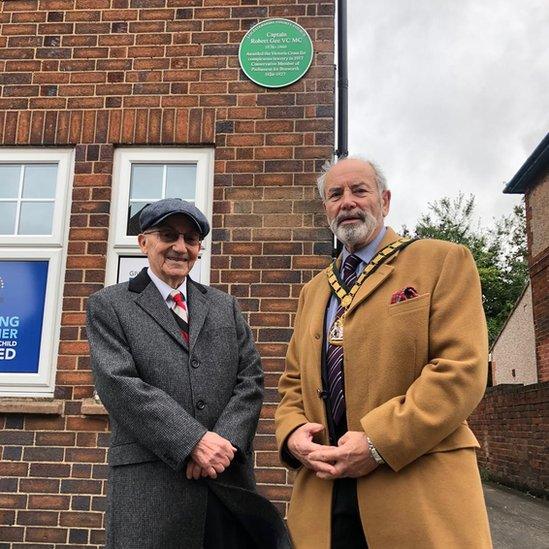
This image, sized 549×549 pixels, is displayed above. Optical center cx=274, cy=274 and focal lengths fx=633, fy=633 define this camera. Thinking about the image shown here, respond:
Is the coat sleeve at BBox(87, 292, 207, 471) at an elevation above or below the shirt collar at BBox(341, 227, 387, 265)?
below

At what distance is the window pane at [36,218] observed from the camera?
4215 millimetres

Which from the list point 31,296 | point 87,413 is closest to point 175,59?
point 31,296

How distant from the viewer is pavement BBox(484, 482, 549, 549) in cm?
657

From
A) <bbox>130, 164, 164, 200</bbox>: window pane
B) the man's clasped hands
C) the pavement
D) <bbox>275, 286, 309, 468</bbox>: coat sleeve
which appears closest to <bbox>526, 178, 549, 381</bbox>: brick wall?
the pavement

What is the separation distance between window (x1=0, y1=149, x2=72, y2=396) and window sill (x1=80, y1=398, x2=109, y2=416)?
29cm

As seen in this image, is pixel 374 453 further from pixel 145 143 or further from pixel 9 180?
pixel 9 180

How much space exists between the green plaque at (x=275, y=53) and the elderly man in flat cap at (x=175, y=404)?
84.4 inches

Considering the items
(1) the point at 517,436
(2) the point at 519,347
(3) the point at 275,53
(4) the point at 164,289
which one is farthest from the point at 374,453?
(2) the point at 519,347

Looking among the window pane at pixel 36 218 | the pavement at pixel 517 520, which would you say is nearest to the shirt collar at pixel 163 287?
the window pane at pixel 36 218

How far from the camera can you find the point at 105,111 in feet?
14.0

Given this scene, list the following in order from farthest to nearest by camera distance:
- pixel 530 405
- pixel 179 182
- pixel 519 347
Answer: pixel 519 347
pixel 530 405
pixel 179 182

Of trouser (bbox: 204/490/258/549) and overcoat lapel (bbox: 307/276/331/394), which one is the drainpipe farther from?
trouser (bbox: 204/490/258/549)

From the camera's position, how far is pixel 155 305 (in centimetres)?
235

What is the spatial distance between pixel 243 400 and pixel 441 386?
2.47 ft
